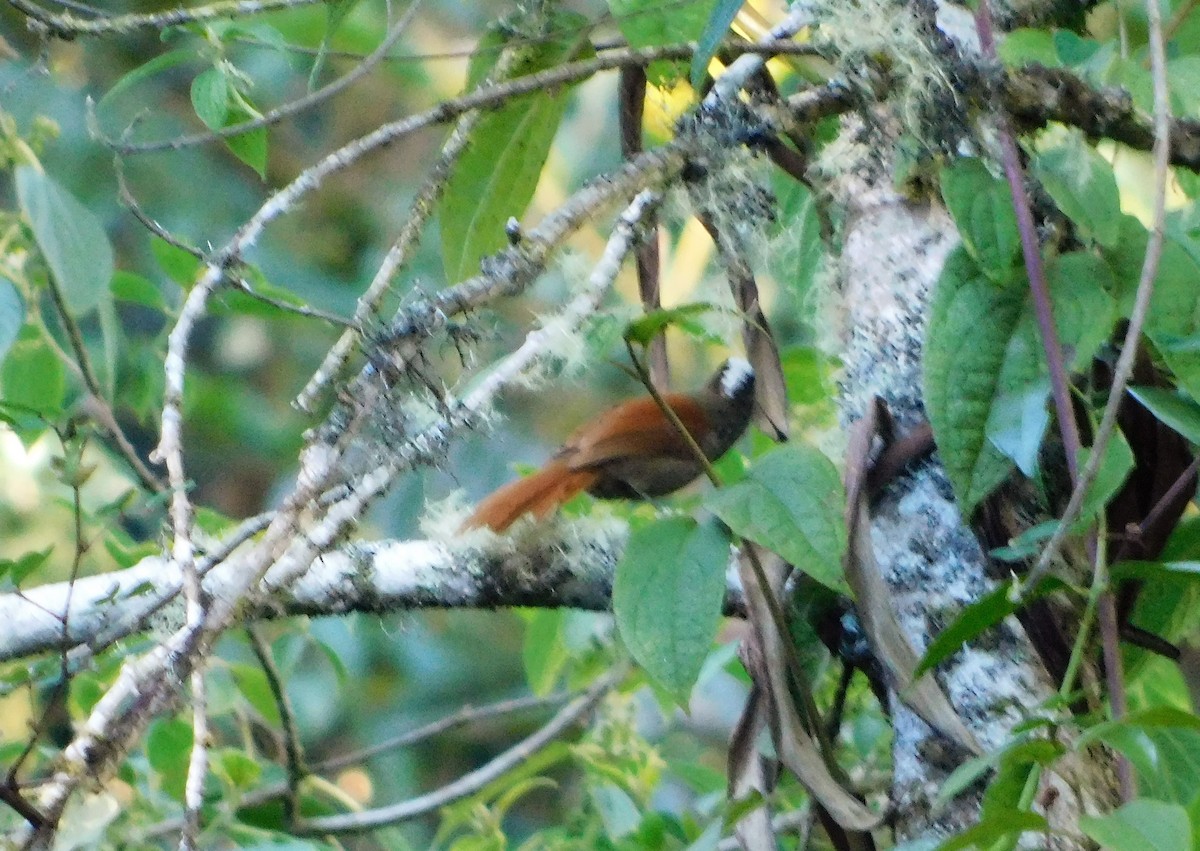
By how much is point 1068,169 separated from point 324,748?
2.73 meters

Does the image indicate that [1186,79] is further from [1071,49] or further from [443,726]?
[443,726]

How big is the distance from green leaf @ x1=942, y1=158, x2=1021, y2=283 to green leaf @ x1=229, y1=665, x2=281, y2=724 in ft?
3.17

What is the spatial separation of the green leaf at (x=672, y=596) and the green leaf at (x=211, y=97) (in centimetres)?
46

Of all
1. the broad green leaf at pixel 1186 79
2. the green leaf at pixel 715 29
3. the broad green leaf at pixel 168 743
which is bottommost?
the broad green leaf at pixel 168 743

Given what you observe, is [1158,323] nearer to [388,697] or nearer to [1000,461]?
[1000,461]

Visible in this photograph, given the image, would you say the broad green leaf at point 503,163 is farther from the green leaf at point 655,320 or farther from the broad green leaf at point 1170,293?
the broad green leaf at point 1170,293

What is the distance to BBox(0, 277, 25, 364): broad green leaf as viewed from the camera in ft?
3.55

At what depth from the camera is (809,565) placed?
66cm

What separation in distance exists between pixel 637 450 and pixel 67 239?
0.78 meters

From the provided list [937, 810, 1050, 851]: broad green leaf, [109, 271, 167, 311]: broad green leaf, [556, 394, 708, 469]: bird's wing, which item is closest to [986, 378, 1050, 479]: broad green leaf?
[937, 810, 1050, 851]: broad green leaf

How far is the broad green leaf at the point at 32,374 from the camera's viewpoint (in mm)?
1311

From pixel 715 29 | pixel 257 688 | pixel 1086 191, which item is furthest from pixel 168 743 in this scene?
pixel 1086 191

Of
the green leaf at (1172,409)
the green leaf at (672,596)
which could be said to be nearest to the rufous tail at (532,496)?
the green leaf at (672,596)

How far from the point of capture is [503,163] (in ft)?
3.37
